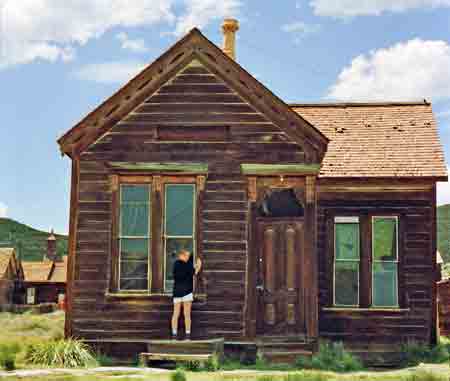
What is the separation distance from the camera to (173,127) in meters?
17.2

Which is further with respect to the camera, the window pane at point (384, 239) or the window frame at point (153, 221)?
the window pane at point (384, 239)

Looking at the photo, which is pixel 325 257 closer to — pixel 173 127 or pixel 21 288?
pixel 173 127

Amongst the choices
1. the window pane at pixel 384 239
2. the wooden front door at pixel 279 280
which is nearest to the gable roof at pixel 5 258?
the wooden front door at pixel 279 280

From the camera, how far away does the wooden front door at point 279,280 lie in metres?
17.0

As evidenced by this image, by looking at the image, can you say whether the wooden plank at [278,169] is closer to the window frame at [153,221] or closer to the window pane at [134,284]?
the window frame at [153,221]

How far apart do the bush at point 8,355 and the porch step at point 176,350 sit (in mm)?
2330

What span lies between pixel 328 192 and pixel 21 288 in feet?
172

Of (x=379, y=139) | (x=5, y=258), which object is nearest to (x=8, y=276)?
(x=5, y=258)

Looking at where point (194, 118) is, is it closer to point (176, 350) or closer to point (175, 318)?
point (175, 318)

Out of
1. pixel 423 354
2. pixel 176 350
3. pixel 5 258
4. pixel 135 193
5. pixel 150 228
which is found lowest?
pixel 423 354

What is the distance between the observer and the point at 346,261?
17938 mm

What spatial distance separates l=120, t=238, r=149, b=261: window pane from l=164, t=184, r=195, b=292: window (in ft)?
1.39

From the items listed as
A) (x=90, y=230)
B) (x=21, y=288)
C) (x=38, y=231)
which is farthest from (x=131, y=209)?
(x=38, y=231)

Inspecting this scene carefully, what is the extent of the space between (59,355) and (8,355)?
3.03 ft
